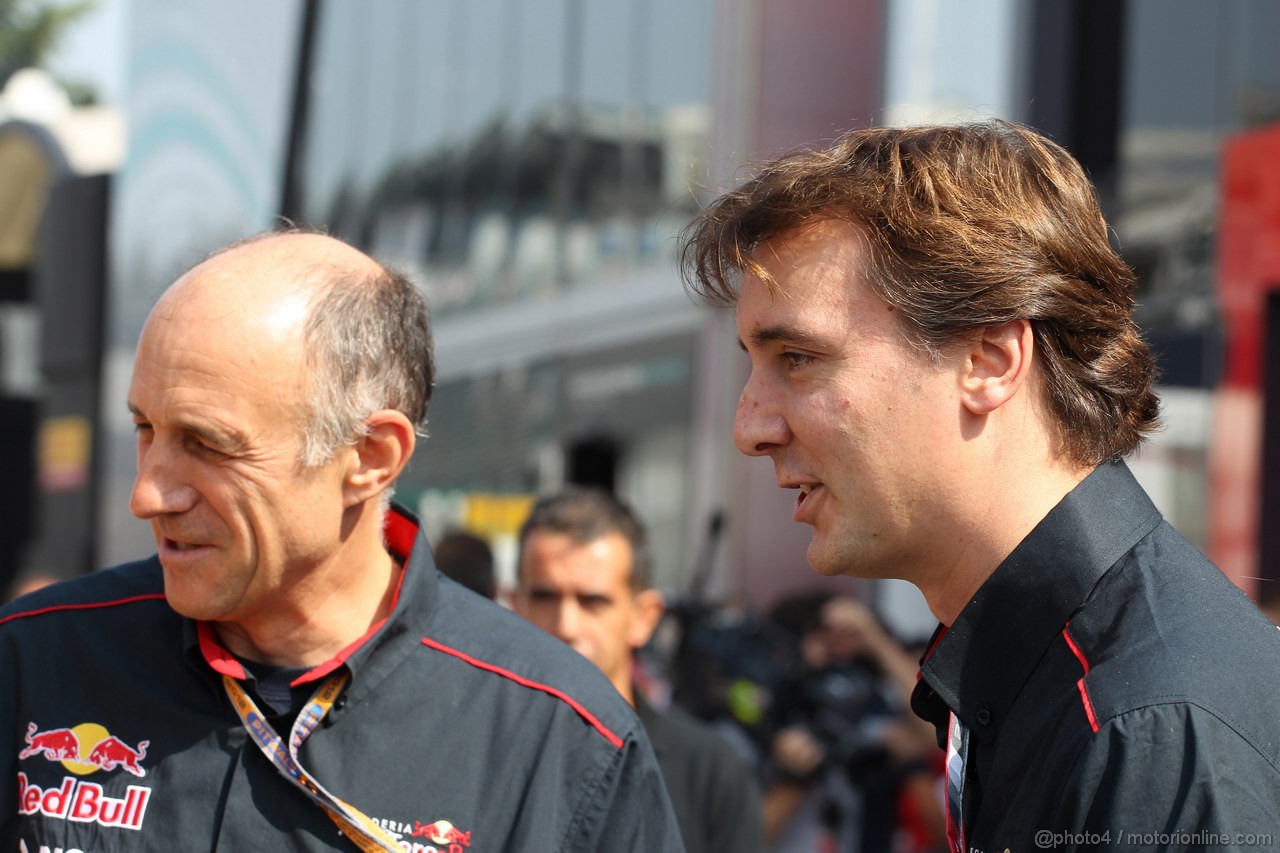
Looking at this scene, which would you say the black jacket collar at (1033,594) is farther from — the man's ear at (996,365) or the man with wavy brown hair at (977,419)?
the man's ear at (996,365)

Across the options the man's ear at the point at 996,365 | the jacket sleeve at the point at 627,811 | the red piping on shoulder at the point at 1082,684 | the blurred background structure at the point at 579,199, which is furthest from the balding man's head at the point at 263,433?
the blurred background structure at the point at 579,199

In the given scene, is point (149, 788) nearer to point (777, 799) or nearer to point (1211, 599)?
point (1211, 599)

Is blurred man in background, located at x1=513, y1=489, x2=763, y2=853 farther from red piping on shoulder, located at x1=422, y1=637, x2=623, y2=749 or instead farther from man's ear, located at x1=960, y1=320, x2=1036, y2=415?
man's ear, located at x1=960, y1=320, x2=1036, y2=415

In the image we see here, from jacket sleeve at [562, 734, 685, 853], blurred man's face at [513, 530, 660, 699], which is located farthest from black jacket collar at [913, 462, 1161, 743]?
blurred man's face at [513, 530, 660, 699]

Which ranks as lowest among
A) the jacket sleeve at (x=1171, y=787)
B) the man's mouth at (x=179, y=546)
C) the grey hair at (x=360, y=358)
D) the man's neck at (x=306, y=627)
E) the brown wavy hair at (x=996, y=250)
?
the man's neck at (x=306, y=627)

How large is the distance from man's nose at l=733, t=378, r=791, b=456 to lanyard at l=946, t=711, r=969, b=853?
14.8 inches

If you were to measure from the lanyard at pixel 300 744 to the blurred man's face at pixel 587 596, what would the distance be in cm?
149

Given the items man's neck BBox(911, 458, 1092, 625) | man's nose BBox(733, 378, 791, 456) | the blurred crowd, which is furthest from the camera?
the blurred crowd

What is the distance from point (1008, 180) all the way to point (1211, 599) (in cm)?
53

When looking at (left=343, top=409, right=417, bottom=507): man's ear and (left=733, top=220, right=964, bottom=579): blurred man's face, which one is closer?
(left=733, top=220, right=964, bottom=579): blurred man's face

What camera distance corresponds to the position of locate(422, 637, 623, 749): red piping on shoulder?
6.55 feet

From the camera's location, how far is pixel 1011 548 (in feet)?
5.07

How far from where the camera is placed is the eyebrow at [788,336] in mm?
1607

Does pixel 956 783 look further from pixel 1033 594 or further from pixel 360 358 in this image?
pixel 360 358
